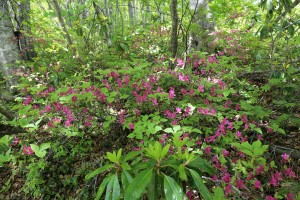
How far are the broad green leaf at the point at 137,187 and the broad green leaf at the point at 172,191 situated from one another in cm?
9

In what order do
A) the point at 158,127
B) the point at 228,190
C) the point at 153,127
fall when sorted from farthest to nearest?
the point at 153,127 < the point at 158,127 < the point at 228,190

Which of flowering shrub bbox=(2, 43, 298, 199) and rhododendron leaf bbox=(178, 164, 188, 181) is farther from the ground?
rhododendron leaf bbox=(178, 164, 188, 181)

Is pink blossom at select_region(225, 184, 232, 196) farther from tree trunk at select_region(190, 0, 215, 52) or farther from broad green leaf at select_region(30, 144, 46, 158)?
tree trunk at select_region(190, 0, 215, 52)

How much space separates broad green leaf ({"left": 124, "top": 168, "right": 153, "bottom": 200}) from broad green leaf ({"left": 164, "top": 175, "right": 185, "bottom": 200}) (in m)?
0.09

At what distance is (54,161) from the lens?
297cm

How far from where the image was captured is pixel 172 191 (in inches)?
38.8

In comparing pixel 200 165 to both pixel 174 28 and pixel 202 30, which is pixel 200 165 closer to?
pixel 174 28

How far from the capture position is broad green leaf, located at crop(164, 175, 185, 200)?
966mm

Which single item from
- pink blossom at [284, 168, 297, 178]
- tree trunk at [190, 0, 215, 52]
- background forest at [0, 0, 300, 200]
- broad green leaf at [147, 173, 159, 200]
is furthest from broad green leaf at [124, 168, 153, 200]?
tree trunk at [190, 0, 215, 52]

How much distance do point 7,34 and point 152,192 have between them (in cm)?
468

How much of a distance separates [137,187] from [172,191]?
0.17m

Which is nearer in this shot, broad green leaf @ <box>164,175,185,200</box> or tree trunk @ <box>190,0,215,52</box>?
broad green leaf @ <box>164,175,185,200</box>

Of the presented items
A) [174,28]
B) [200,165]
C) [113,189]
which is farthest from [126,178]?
[174,28]

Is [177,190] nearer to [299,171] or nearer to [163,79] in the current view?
[299,171]
